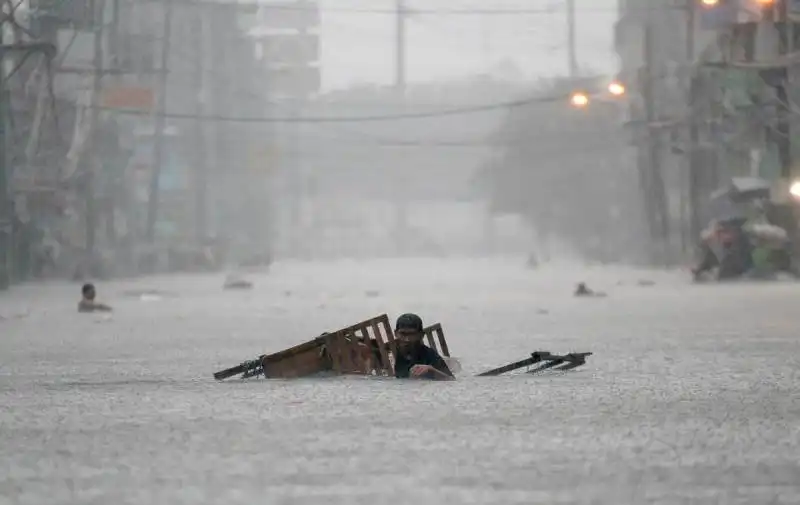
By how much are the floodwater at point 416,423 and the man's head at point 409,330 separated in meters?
0.42

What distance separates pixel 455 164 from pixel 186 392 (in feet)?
554

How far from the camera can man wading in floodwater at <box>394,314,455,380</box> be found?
1460cm

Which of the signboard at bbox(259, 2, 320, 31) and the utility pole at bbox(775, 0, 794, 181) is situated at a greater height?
the signboard at bbox(259, 2, 320, 31)

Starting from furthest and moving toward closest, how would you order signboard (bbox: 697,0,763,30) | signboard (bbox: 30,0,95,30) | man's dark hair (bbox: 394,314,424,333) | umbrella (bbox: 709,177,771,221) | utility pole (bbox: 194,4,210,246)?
utility pole (bbox: 194,4,210,246)
signboard (bbox: 697,0,763,30)
signboard (bbox: 30,0,95,30)
umbrella (bbox: 709,177,771,221)
man's dark hair (bbox: 394,314,424,333)

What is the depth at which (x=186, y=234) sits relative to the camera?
8950 centimetres

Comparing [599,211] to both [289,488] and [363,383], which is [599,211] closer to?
[363,383]

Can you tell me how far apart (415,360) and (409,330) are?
24.9 inches

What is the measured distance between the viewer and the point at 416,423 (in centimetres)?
1095

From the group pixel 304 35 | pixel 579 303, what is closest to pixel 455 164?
pixel 304 35

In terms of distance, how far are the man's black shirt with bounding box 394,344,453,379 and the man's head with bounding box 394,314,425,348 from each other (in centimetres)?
14

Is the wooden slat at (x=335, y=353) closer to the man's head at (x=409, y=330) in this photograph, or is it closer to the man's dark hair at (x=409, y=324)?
the man's head at (x=409, y=330)

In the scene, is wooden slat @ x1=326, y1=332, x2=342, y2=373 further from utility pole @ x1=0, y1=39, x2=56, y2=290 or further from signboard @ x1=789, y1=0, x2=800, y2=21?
signboard @ x1=789, y1=0, x2=800, y2=21

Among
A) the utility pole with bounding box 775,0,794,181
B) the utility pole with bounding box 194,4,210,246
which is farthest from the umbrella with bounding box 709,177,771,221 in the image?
the utility pole with bounding box 194,4,210,246

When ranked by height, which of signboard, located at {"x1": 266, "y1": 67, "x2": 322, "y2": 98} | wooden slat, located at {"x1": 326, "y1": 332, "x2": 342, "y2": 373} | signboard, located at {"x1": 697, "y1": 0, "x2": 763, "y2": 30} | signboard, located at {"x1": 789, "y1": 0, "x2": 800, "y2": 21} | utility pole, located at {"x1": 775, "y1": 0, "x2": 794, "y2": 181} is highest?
signboard, located at {"x1": 266, "y1": 67, "x2": 322, "y2": 98}
